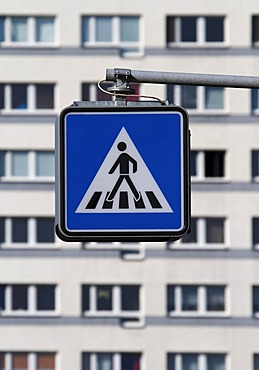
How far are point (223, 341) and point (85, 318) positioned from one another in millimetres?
4472

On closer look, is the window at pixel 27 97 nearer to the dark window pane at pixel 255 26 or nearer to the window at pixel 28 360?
the dark window pane at pixel 255 26

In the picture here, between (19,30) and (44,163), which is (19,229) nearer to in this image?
A: (44,163)

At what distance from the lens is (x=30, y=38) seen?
4222 centimetres

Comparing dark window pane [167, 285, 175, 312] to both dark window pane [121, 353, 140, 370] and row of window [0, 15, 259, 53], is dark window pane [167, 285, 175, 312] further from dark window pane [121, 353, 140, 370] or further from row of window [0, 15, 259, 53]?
row of window [0, 15, 259, 53]

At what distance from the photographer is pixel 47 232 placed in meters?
42.7

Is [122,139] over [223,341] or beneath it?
over

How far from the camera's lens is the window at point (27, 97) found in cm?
4209

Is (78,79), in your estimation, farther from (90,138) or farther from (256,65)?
(90,138)

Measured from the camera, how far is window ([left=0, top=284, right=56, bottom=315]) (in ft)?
139

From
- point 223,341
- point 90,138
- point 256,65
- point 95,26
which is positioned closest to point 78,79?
point 95,26

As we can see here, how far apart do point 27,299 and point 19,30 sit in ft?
28.0

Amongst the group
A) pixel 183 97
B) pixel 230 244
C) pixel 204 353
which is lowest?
pixel 204 353

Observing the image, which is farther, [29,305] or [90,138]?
[29,305]

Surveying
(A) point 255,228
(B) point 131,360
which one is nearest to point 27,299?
(B) point 131,360
